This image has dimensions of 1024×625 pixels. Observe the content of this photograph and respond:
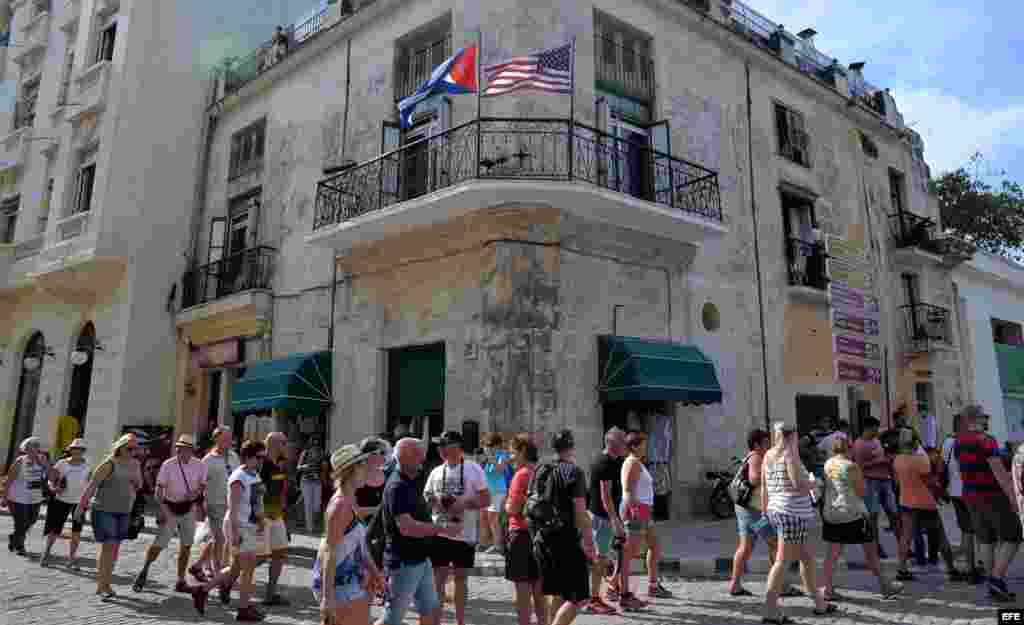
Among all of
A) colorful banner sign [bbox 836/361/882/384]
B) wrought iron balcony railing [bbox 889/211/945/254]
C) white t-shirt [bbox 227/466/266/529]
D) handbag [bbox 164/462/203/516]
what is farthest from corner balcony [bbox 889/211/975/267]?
handbag [bbox 164/462/203/516]

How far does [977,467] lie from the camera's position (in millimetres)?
6816

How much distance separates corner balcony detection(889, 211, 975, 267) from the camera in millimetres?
18391

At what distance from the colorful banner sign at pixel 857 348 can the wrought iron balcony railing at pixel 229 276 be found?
12755 millimetres

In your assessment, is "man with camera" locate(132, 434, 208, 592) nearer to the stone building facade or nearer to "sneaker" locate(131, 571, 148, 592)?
"sneaker" locate(131, 571, 148, 592)

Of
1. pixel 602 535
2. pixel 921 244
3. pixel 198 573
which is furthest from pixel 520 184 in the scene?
pixel 921 244

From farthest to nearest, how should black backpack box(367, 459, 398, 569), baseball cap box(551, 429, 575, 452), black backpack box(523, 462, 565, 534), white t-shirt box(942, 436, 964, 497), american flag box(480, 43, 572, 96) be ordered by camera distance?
american flag box(480, 43, 572, 96)
white t-shirt box(942, 436, 964, 497)
baseball cap box(551, 429, 575, 452)
black backpack box(523, 462, 565, 534)
black backpack box(367, 459, 398, 569)

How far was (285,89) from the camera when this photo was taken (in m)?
16.4

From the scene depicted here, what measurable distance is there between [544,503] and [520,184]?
→ 6.25 meters

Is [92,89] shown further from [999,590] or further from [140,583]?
[999,590]

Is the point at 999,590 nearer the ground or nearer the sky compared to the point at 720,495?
nearer the ground

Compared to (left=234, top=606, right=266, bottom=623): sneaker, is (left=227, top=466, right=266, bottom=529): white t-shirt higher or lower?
higher

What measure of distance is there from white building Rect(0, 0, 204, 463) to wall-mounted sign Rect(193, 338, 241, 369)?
93cm

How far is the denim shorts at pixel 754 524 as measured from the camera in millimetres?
6691

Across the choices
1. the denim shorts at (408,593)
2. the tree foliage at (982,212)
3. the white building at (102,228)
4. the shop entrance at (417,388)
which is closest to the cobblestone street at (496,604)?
the denim shorts at (408,593)
